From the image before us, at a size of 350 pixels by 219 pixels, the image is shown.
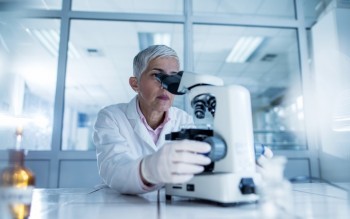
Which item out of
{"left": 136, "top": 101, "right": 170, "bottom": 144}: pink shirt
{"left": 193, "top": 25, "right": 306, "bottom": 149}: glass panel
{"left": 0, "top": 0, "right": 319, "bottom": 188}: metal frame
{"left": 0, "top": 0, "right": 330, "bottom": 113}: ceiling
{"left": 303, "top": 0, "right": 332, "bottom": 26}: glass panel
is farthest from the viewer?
{"left": 193, "top": 25, "right": 306, "bottom": 149}: glass panel

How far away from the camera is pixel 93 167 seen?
7.20 feet

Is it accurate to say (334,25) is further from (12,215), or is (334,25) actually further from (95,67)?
(95,67)

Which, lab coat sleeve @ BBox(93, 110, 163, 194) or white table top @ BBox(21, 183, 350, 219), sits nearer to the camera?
white table top @ BBox(21, 183, 350, 219)

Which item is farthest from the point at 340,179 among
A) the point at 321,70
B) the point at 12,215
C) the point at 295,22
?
the point at 12,215

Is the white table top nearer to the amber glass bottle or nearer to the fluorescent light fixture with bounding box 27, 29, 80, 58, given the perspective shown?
the amber glass bottle

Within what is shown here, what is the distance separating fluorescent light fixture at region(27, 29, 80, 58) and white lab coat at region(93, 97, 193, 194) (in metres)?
2.20

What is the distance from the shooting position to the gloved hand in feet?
2.28

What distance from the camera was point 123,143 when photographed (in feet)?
3.40

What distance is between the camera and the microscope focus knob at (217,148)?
2.26 ft

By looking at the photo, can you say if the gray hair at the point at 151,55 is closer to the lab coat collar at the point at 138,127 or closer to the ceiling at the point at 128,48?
the lab coat collar at the point at 138,127

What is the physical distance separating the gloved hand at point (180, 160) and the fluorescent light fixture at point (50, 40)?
9.33 ft

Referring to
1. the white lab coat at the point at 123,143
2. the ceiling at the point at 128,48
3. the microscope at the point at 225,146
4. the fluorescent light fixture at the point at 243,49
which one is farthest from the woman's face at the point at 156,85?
the fluorescent light fixture at the point at 243,49

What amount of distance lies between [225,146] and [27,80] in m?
3.22

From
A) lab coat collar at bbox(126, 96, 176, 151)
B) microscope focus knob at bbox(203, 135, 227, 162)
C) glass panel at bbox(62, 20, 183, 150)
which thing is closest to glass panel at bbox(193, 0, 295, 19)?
glass panel at bbox(62, 20, 183, 150)
